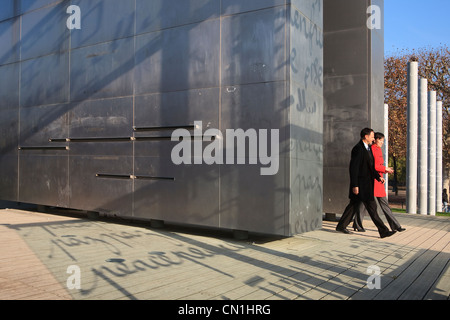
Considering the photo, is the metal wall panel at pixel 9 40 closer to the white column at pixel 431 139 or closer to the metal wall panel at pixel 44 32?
the metal wall panel at pixel 44 32

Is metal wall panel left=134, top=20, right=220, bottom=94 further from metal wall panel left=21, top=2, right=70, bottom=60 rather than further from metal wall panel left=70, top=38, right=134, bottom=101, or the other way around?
metal wall panel left=21, top=2, right=70, bottom=60

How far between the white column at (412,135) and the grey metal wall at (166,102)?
825cm

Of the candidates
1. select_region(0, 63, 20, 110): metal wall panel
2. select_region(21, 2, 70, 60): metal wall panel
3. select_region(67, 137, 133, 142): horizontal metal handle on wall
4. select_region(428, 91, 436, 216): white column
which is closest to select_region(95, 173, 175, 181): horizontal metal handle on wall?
select_region(67, 137, 133, 142): horizontal metal handle on wall

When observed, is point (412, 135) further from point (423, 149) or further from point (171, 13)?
point (171, 13)

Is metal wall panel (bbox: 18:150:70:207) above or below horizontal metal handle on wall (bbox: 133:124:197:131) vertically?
below

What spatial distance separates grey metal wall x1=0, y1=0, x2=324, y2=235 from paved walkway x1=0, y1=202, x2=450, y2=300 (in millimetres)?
593

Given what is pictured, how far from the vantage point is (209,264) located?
5.92m

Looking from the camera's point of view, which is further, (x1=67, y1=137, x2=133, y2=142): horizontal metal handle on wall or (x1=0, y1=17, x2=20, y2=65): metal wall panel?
(x1=0, y1=17, x2=20, y2=65): metal wall panel

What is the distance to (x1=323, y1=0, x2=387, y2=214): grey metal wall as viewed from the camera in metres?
10.6

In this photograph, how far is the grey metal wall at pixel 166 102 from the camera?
7.47 metres

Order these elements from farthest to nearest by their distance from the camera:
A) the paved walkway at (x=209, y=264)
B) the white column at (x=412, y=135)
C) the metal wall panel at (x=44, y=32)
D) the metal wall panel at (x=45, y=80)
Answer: the white column at (x=412, y=135), the metal wall panel at (x=44, y=32), the metal wall panel at (x=45, y=80), the paved walkway at (x=209, y=264)

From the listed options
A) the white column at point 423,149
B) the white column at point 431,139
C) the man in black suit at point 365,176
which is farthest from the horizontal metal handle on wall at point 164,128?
the white column at point 431,139

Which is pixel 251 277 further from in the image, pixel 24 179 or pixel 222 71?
pixel 24 179

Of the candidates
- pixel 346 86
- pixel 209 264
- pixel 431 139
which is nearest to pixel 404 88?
pixel 431 139
